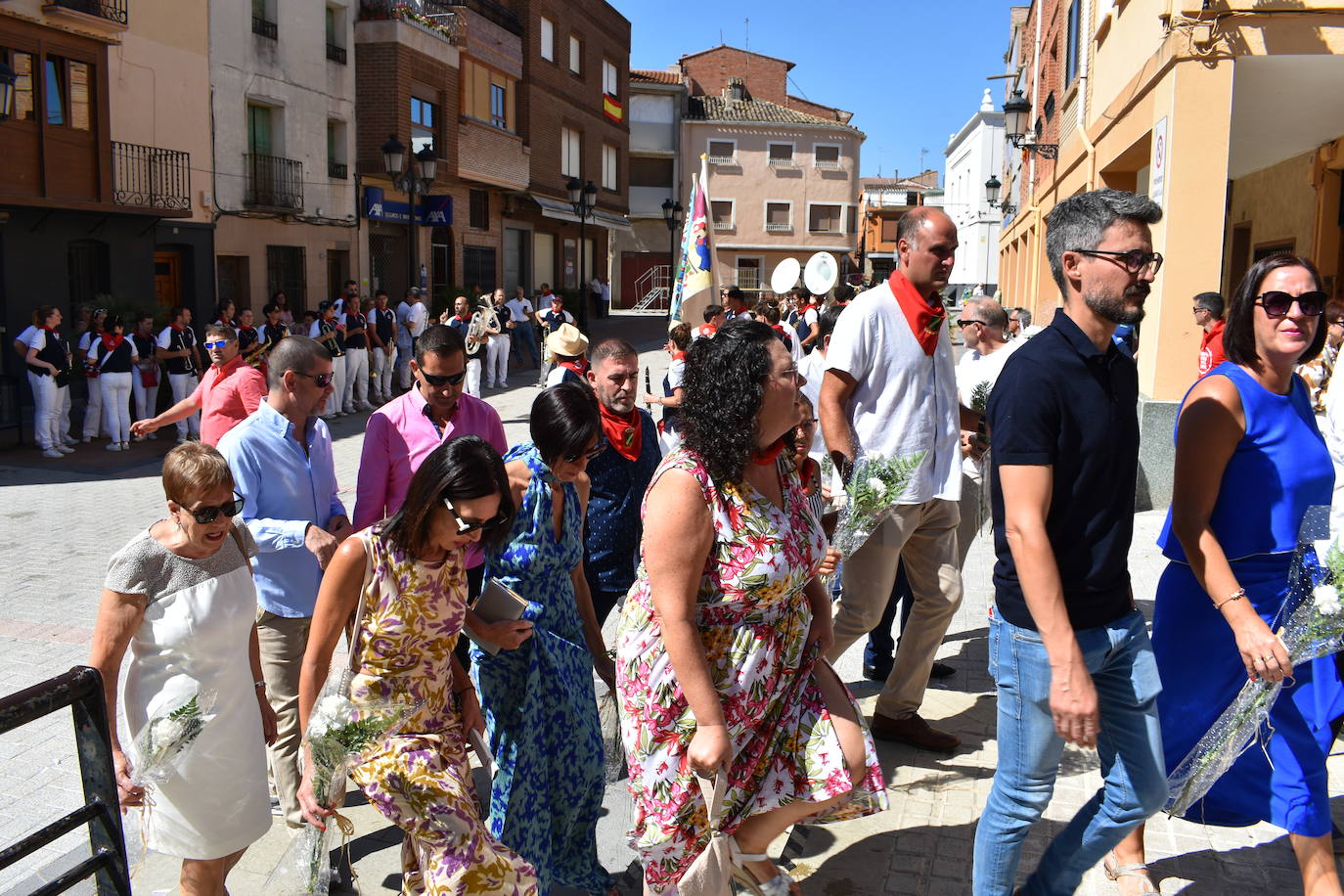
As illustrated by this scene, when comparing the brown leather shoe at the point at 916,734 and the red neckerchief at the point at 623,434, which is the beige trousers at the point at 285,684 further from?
the brown leather shoe at the point at 916,734

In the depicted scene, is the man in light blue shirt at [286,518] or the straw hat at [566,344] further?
the straw hat at [566,344]

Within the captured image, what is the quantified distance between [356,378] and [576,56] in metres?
22.0

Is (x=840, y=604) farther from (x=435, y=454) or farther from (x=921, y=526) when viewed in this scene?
(x=435, y=454)

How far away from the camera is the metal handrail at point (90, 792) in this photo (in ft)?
6.78

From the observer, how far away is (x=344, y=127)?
2428 centimetres

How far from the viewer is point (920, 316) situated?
454cm

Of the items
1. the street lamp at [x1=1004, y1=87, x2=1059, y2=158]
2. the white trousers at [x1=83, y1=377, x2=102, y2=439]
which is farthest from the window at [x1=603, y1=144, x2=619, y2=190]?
the white trousers at [x1=83, y1=377, x2=102, y2=439]

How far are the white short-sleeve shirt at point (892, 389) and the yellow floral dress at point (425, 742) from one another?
1.93 m

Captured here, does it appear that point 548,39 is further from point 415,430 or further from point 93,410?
point 415,430

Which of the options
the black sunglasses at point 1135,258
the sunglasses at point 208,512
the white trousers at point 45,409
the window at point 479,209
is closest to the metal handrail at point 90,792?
the sunglasses at point 208,512

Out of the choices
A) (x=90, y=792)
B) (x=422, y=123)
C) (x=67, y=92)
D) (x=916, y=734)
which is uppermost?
(x=422, y=123)

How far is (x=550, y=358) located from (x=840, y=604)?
340 cm

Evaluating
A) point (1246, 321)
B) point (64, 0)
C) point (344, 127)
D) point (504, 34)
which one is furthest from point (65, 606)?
point (504, 34)

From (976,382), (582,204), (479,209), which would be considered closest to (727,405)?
(976,382)
